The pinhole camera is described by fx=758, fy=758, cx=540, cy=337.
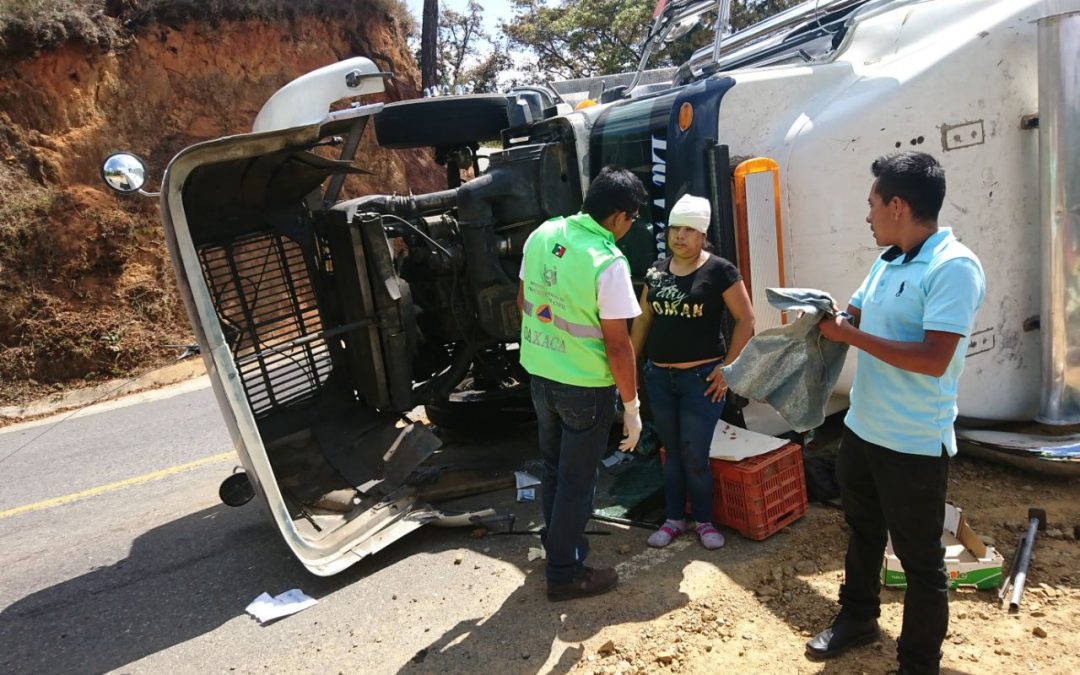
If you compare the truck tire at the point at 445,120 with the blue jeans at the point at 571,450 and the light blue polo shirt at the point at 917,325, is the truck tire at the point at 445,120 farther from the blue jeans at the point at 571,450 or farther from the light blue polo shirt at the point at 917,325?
the light blue polo shirt at the point at 917,325

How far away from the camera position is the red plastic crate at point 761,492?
3607 millimetres

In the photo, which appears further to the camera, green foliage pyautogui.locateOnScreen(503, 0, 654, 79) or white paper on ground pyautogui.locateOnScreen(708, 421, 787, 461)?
green foliage pyautogui.locateOnScreen(503, 0, 654, 79)

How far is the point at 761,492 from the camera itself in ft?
11.8

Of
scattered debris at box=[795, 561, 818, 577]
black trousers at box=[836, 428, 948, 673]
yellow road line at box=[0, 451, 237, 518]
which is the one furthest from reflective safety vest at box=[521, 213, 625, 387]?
yellow road line at box=[0, 451, 237, 518]

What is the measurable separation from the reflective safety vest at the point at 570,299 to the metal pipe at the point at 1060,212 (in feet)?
7.95

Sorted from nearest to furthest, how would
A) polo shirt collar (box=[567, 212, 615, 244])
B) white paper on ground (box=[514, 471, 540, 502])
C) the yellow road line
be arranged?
polo shirt collar (box=[567, 212, 615, 244]), white paper on ground (box=[514, 471, 540, 502]), the yellow road line

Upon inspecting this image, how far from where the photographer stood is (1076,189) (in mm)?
3857

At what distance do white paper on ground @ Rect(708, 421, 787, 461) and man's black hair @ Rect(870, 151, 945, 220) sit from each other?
65.8 inches

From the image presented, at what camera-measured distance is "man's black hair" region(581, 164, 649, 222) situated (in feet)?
10.4

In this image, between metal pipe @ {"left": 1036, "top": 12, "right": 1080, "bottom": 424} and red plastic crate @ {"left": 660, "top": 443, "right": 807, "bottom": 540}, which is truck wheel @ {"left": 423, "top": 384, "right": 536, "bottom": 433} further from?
metal pipe @ {"left": 1036, "top": 12, "right": 1080, "bottom": 424}

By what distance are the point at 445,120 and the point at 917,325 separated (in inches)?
160

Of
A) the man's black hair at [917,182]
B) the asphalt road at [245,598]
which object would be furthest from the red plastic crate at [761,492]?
the man's black hair at [917,182]

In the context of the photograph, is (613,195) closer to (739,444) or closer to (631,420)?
(631,420)

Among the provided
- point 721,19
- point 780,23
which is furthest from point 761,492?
point 780,23
